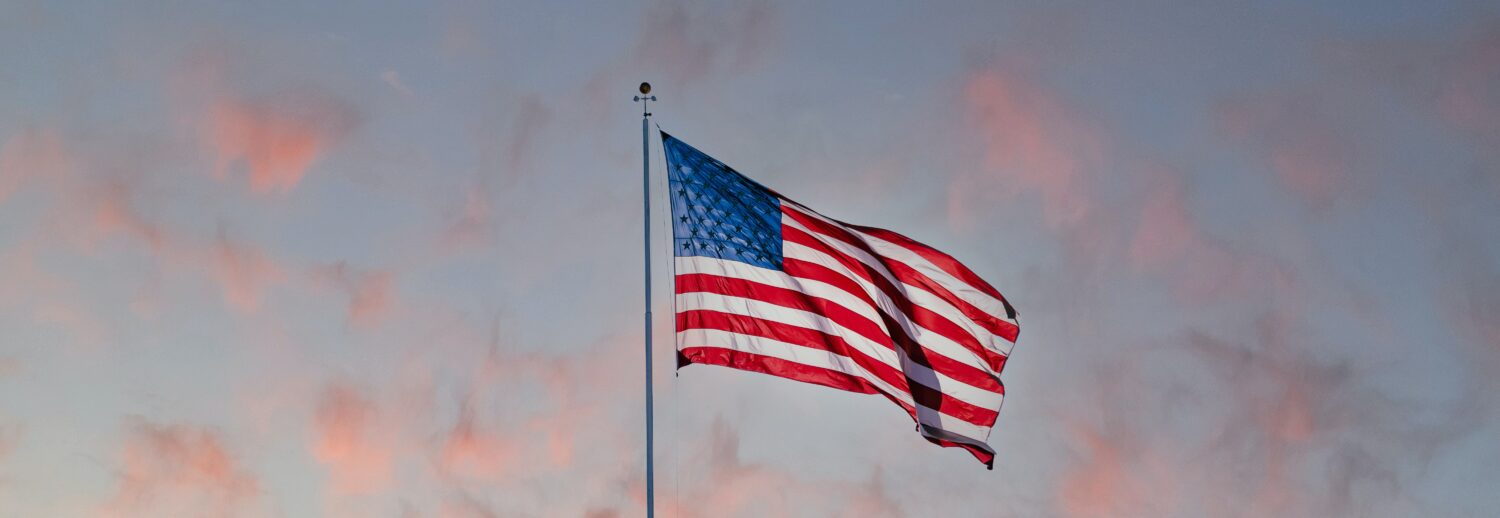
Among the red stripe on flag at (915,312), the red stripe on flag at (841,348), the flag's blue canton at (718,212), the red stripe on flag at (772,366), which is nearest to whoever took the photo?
the red stripe on flag at (772,366)

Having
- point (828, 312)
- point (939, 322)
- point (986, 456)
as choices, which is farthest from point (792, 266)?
point (986, 456)

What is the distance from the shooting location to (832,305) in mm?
39312

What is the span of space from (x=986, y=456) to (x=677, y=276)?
837cm

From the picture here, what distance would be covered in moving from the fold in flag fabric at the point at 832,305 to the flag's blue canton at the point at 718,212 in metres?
0.02

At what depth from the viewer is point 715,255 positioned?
128 feet

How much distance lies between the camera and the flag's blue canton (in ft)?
128

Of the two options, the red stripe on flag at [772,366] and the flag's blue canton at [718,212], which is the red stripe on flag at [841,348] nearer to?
the red stripe on flag at [772,366]

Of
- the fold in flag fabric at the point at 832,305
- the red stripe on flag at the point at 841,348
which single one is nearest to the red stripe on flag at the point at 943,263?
the fold in flag fabric at the point at 832,305

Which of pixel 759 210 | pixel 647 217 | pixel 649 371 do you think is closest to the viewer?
pixel 649 371

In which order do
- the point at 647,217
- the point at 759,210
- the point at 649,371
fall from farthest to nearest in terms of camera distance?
the point at 759,210 < the point at 647,217 < the point at 649,371

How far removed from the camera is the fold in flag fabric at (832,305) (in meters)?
38.5

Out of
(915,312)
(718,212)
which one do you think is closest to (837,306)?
(915,312)

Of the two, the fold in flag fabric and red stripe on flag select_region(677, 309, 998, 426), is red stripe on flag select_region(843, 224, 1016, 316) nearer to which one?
the fold in flag fabric

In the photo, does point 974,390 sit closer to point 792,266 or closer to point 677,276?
point 792,266
